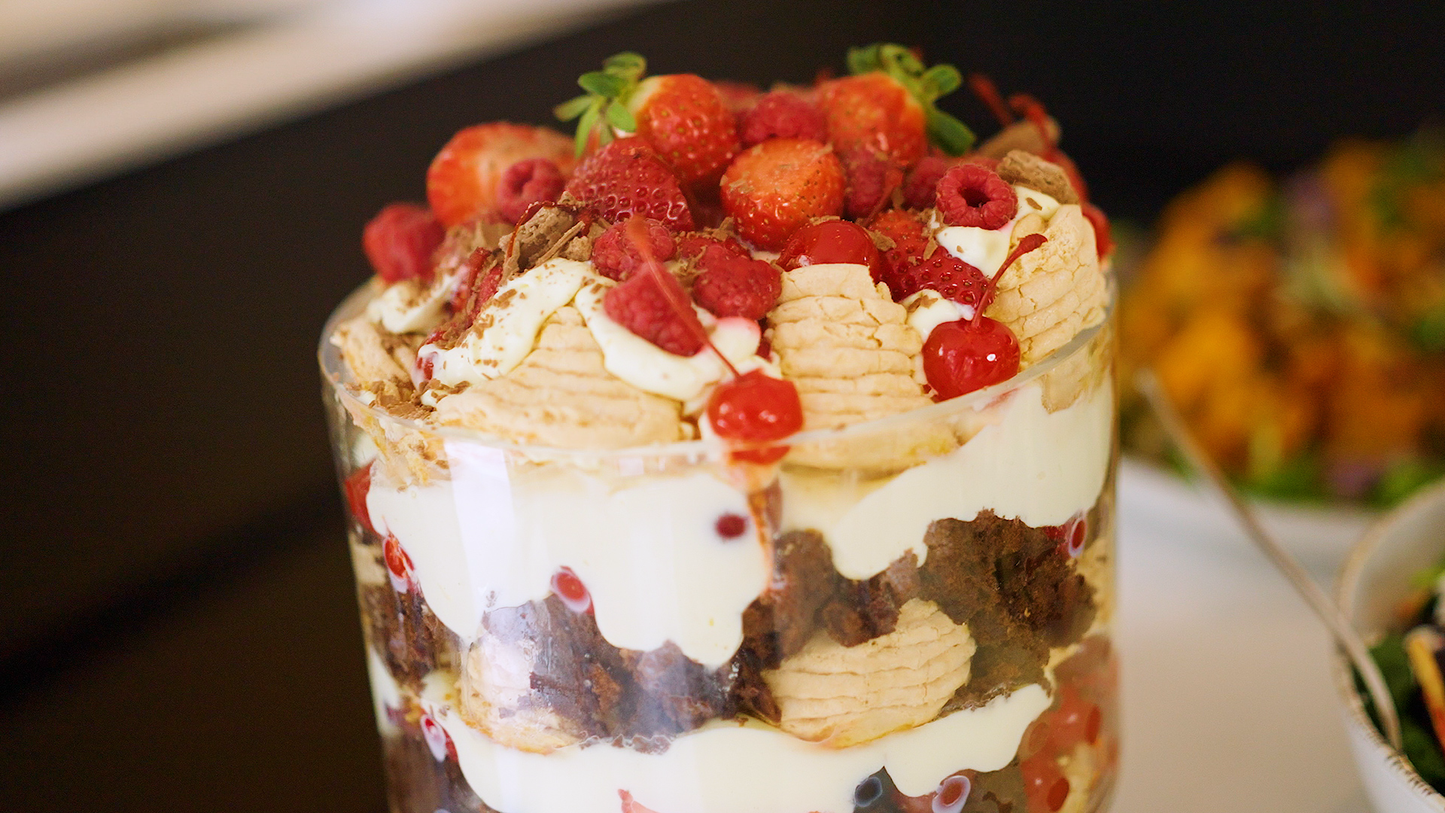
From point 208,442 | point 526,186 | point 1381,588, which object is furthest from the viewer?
point 208,442

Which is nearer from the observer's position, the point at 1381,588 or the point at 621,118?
the point at 621,118

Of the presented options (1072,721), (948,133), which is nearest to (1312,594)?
(1072,721)

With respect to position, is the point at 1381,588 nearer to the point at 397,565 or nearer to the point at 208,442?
the point at 397,565

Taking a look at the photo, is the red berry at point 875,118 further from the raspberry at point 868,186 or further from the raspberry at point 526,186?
the raspberry at point 526,186

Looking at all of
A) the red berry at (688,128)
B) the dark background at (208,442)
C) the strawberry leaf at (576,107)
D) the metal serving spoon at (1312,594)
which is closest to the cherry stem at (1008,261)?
the red berry at (688,128)

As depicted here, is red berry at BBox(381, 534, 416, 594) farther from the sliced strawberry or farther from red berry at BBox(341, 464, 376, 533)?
the sliced strawberry

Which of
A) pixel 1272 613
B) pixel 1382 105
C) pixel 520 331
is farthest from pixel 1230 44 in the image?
pixel 520 331

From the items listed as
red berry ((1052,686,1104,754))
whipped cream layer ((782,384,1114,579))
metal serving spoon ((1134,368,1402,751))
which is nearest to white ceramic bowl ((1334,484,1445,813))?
metal serving spoon ((1134,368,1402,751))
